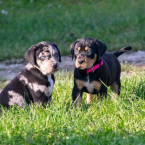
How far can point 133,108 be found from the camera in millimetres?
5539

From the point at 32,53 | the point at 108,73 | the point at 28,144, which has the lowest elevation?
the point at 28,144

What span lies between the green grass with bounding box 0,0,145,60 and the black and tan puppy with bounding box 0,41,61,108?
454 cm

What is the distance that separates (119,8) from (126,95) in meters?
8.45

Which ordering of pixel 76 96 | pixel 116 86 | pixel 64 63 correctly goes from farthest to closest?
pixel 64 63 < pixel 116 86 < pixel 76 96

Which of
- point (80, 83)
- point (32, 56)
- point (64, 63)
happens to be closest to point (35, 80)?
point (32, 56)

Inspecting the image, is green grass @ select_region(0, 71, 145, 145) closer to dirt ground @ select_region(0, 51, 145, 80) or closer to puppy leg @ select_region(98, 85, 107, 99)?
puppy leg @ select_region(98, 85, 107, 99)

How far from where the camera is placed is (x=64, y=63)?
10.0 meters

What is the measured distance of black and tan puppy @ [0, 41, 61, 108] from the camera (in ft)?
19.3

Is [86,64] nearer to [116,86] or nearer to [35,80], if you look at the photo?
[35,80]

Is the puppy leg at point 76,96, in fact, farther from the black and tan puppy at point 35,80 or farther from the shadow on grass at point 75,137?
the shadow on grass at point 75,137

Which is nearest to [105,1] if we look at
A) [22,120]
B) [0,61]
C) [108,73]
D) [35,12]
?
[35,12]

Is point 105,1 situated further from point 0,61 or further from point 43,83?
point 43,83

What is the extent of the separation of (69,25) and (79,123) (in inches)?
303

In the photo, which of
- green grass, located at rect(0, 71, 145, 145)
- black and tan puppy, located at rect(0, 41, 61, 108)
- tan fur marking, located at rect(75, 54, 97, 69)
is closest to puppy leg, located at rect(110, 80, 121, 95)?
green grass, located at rect(0, 71, 145, 145)
